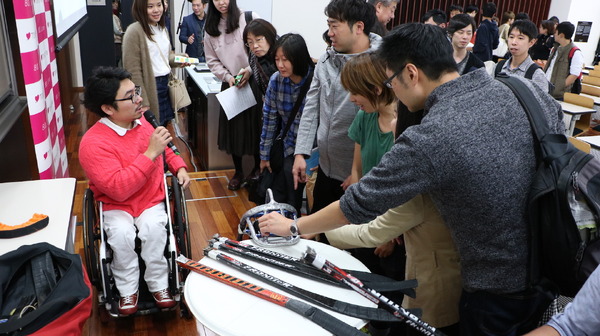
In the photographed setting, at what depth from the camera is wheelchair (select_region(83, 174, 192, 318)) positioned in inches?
83.9

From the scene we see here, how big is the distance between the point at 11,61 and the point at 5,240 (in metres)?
1.36

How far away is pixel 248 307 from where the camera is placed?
1387mm

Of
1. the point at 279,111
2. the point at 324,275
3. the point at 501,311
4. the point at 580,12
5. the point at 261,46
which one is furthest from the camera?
the point at 580,12

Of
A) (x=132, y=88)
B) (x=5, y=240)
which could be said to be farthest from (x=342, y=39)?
(x=5, y=240)

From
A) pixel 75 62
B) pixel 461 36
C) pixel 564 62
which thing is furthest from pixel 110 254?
pixel 75 62

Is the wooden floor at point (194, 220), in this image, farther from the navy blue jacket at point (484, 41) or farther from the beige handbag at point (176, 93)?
the navy blue jacket at point (484, 41)

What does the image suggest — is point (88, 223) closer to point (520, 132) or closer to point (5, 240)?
point (5, 240)

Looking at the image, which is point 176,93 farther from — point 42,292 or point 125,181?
point 42,292

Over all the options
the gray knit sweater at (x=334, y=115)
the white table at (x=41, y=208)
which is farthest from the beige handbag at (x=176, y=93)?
the white table at (x=41, y=208)

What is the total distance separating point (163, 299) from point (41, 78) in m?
1.29

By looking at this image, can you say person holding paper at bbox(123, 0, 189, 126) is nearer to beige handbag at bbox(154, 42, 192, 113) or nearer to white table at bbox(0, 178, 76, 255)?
beige handbag at bbox(154, 42, 192, 113)

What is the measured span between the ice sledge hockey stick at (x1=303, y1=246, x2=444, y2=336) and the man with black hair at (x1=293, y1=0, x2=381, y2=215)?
2.49 feet

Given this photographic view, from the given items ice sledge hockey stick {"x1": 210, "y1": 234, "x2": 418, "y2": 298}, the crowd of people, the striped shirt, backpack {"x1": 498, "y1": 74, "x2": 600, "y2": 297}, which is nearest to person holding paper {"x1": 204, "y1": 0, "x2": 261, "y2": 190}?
the crowd of people

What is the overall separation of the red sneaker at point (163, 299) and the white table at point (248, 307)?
0.79m
